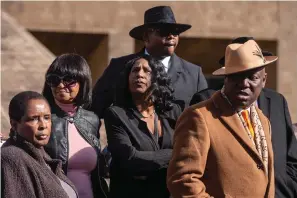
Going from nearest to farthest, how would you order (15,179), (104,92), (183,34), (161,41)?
(15,179) → (104,92) → (161,41) → (183,34)

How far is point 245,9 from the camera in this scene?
14758 mm

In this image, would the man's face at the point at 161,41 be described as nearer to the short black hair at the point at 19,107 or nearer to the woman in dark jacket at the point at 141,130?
the woman in dark jacket at the point at 141,130

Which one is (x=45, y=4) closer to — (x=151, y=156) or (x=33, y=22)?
(x=33, y=22)

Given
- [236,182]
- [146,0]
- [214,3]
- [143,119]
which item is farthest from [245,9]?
[236,182]

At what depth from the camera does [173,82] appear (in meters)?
6.34

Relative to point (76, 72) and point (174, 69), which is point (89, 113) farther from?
point (174, 69)

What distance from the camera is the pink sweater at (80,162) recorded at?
17.9ft

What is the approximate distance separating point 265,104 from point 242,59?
27.3 inches

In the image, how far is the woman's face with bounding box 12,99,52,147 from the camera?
4.82 meters

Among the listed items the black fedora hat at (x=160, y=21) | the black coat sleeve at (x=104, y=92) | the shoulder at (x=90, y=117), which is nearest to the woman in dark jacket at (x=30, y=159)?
the shoulder at (x=90, y=117)

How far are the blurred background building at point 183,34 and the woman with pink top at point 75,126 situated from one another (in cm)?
747

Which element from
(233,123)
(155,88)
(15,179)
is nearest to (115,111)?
(155,88)

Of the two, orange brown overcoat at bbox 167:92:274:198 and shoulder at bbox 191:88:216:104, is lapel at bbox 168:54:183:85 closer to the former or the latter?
shoulder at bbox 191:88:216:104

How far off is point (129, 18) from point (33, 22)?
1584 millimetres
